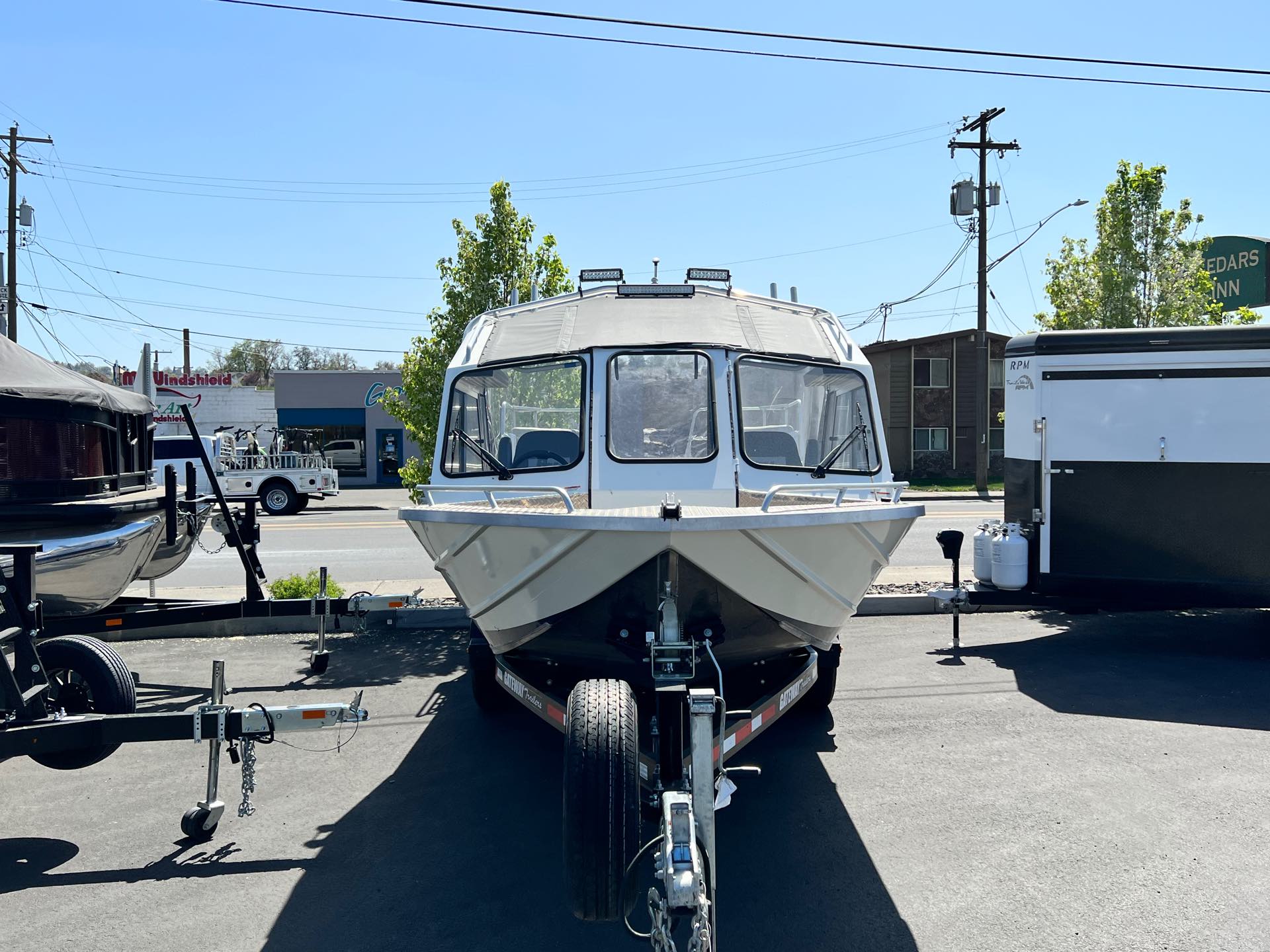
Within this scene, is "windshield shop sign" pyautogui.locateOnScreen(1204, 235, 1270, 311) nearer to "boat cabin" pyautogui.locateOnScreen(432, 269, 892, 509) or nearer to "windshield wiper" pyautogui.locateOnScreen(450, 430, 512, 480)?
"boat cabin" pyautogui.locateOnScreen(432, 269, 892, 509)

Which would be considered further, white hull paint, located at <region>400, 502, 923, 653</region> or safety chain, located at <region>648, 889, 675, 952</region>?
white hull paint, located at <region>400, 502, 923, 653</region>

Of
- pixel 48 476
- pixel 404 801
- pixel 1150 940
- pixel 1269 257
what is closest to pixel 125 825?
pixel 404 801

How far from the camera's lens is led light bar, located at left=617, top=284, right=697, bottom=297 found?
20.8ft

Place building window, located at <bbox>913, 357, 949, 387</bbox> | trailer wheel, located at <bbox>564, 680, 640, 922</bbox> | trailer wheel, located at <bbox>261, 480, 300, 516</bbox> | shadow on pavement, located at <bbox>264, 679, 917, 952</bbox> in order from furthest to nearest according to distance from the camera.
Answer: building window, located at <bbox>913, 357, 949, 387</bbox> < trailer wheel, located at <bbox>261, 480, 300, 516</bbox> < shadow on pavement, located at <bbox>264, 679, 917, 952</bbox> < trailer wheel, located at <bbox>564, 680, 640, 922</bbox>

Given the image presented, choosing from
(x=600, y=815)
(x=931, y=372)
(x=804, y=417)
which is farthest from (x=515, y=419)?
(x=931, y=372)

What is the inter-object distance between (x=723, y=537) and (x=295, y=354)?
9221 centimetres

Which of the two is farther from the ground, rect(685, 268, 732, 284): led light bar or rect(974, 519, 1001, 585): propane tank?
rect(685, 268, 732, 284): led light bar

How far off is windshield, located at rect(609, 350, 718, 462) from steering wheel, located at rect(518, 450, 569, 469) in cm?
31

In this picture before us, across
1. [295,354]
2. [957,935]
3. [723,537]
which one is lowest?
[957,935]

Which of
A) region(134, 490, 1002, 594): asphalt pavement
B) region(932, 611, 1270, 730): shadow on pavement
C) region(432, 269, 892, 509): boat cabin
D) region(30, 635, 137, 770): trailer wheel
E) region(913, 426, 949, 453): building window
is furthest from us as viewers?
region(913, 426, 949, 453): building window

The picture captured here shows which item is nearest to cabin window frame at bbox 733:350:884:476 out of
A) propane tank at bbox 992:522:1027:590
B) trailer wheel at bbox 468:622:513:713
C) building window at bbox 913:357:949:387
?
trailer wheel at bbox 468:622:513:713

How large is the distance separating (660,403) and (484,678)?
7.63 ft

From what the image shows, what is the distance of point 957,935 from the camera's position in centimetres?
385

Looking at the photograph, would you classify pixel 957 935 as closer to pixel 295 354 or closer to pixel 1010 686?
pixel 1010 686
